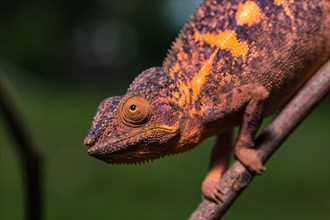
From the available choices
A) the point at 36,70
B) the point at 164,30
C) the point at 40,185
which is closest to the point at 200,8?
the point at 40,185

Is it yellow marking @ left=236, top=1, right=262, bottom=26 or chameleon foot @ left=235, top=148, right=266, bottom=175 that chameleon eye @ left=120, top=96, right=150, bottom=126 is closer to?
chameleon foot @ left=235, top=148, right=266, bottom=175

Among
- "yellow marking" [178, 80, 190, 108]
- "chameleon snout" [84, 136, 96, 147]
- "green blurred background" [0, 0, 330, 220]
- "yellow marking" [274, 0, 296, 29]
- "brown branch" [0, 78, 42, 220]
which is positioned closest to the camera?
"brown branch" [0, 78, 42, 220]

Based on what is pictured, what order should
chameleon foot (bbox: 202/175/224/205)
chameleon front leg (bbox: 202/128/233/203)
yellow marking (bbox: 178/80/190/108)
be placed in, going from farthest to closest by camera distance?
chameleon front leg (bbox: 202/128/233/203) < yellow marking (bbox: 178/80/190/108) < chameleon foot (bbox: 202/175/224/205)

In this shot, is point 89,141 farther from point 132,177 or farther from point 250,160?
point 132,177

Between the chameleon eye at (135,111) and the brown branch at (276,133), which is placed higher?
the brown branch at (276,133)

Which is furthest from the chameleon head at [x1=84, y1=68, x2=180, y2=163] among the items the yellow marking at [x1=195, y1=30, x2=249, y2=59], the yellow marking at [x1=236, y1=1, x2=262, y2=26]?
the yellow marking at [x1=236, y1=1, x2=262, y2=26]

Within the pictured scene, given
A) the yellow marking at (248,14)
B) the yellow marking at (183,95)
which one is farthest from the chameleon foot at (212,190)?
the yellow marking at (248,14)

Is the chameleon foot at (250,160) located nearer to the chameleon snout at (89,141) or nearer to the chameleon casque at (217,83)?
the chameleon casque at (217,83)

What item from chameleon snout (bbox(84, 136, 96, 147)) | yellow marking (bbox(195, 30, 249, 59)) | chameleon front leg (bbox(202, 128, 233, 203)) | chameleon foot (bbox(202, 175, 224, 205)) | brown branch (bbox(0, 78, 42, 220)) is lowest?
brown branch (bbox(0, 78, 42, 220))
